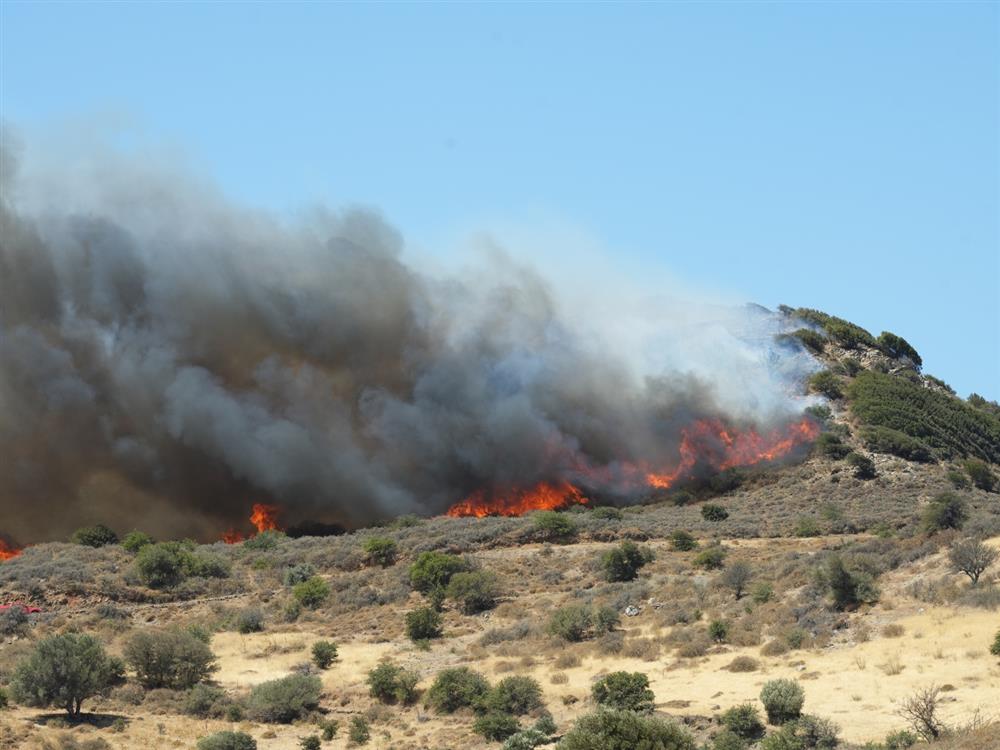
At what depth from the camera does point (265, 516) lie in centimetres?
10012

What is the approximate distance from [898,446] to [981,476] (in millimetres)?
7375

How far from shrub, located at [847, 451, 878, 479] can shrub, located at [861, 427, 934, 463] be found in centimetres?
431

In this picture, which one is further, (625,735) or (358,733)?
(358,733)

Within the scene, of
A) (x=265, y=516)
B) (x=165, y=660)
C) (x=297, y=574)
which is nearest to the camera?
(x=165, y=660)

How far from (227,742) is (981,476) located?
81639mm

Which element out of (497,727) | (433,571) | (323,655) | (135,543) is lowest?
(497,727)

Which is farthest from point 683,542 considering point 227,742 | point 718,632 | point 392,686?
point 227,742

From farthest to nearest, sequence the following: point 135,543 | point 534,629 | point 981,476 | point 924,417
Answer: point 924,417 → point 981,476 → point 135,543 → point 534,629

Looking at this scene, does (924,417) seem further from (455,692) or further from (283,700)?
(283,700)

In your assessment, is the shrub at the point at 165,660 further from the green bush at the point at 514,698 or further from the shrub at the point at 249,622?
the green bush at the point at 514,698

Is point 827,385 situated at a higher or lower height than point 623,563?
higher

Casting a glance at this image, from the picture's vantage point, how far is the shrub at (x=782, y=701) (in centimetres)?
3706

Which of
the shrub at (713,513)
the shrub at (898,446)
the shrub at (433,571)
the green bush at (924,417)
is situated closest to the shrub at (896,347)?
the green bush at (924,417)

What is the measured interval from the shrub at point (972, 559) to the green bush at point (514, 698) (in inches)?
713
